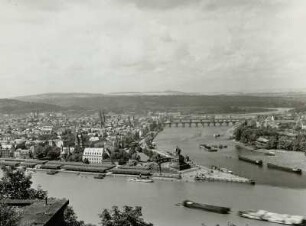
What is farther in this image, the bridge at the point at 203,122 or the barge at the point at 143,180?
the bridge at the point at 203,122

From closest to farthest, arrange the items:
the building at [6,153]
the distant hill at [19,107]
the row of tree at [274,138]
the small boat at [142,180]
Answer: the small boat at [142,180] < the row of tree at [274,138] < the building at [6,153] < the distant hill at [19,107]

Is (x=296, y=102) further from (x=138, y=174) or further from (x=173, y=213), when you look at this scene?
(x=173, y=213)

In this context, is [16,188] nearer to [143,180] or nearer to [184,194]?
[184,194]

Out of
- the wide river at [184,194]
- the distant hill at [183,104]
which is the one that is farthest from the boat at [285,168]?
the distant hill at [183,104]

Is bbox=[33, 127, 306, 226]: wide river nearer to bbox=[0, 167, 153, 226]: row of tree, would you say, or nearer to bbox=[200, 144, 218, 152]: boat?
bbox=[0, 167, 153, 226]: row of tree

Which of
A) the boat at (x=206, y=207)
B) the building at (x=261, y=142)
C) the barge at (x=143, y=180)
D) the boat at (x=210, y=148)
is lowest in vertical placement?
the barge at (x=143, y=180)

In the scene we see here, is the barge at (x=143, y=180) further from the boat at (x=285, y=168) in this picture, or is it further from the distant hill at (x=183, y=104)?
the distant hill at (x=183, y=104)

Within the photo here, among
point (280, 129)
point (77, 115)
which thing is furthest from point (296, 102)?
point (77, 115)

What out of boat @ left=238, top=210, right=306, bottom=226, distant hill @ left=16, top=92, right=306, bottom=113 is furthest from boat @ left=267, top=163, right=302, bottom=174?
distant hill @ left=16, top=92, right=306, bottom=113

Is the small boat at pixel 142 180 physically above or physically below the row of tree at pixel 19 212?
below
